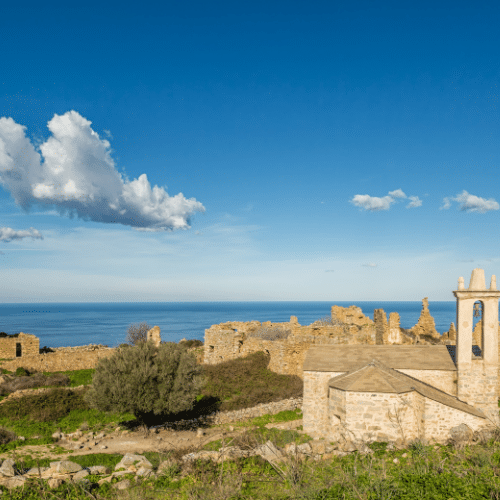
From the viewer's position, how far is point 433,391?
14.5 metres

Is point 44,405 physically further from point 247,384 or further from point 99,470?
point 247,384

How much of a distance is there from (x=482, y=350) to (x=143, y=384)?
1436 centimetres

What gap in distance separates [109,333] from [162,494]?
120 meters

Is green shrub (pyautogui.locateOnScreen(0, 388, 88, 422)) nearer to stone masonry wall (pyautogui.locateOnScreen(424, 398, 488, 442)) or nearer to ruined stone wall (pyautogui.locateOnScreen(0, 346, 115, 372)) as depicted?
ruined stone wall (pyautogui.locateOnScreen(0, 346, 115, 372))

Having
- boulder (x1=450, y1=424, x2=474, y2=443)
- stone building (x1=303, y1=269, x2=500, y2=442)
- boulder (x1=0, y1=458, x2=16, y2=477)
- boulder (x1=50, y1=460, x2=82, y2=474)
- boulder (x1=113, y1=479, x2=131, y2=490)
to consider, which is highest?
stone building (x1=303, y1=269, x2=500, y2=442)

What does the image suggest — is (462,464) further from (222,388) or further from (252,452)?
(222,388)

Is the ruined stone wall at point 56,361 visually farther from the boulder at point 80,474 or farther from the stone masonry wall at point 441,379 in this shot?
the stone masonry wall at point 441,379

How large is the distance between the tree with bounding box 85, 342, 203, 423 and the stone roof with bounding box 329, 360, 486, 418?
6.91 m

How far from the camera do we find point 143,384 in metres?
16.5

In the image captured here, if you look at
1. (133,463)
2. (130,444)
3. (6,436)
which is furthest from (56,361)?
(133,463)

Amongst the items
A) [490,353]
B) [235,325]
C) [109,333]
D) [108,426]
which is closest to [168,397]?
[108,426]

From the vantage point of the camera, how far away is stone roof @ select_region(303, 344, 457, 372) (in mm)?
15984

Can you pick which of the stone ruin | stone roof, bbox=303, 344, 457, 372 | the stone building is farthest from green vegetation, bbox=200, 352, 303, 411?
stone roof, bbox=303, 344, 457, 372

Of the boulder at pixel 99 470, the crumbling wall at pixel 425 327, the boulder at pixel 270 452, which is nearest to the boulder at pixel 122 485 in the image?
the boulder at pixel 99 470
